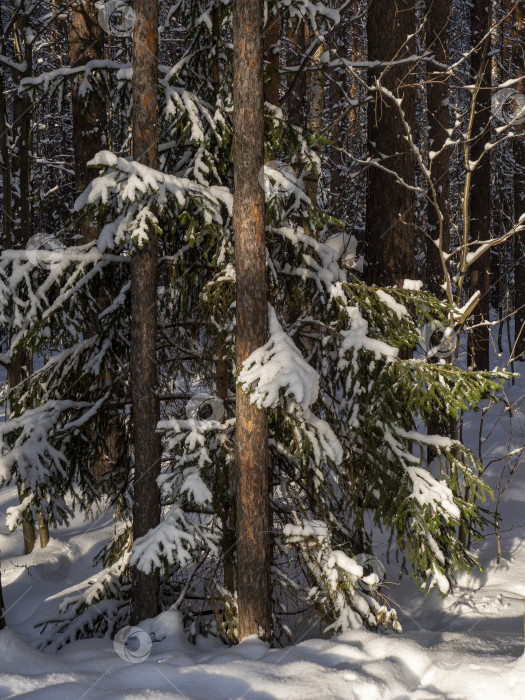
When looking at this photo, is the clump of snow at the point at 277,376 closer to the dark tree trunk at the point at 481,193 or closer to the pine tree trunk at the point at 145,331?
the pine tree trunk at the point at 145,331

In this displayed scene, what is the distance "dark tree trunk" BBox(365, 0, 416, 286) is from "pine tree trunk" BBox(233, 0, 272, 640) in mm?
1683

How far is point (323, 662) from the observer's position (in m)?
3.95

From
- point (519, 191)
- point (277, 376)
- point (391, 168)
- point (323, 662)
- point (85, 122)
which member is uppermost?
point (519, 191)

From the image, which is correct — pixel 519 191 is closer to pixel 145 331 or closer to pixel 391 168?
pixel 391 168

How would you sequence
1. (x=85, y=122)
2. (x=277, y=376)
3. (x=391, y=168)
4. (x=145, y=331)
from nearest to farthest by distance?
(x=277, y=376) < (x=145, y=331) < (x=391, y=168) < (x=85, y=122)

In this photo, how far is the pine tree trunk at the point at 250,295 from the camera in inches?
181

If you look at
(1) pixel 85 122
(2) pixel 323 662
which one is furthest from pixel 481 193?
(2) pixel 323 662

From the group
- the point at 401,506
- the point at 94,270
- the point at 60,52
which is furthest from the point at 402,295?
the point at 60,52

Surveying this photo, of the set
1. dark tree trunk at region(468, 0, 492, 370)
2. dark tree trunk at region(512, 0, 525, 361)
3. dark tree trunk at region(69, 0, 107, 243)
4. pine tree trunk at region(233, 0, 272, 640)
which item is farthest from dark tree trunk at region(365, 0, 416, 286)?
dark tree trunk at region(512, 0, 525, 361)

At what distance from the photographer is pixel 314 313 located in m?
5.41

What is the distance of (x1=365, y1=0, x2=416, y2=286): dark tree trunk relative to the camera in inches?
229

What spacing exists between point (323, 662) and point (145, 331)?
2.95 meters

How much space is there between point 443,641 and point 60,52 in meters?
13.1

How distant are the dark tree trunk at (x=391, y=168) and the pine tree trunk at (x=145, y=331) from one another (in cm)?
217
